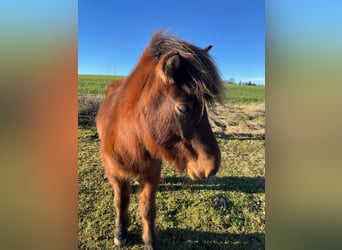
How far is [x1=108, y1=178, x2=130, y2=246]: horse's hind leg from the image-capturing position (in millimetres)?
2199

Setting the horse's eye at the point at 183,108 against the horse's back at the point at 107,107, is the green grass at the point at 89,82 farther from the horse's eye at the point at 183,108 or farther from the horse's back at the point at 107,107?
the horse's eye at the point at 183,108

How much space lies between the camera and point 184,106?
1.40m

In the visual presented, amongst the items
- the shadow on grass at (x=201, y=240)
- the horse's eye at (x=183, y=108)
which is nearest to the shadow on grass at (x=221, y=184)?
the shadow on grass at (x=201, y=240)

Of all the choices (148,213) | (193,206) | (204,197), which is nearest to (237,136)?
(204,197)

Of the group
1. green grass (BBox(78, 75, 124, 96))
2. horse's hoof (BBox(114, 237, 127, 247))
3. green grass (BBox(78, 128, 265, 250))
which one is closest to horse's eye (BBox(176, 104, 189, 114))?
green grass (BBox(78, 75, 124, 96))

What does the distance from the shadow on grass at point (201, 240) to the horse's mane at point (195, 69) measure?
152cm

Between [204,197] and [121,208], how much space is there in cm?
107

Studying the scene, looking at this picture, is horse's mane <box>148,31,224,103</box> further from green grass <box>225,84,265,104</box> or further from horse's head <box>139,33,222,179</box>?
green grass <box>225,84,265,104</box>

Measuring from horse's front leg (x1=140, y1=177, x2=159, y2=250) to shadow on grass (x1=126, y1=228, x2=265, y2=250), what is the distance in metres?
0.12

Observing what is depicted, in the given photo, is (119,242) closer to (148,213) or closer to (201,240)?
(148,213)

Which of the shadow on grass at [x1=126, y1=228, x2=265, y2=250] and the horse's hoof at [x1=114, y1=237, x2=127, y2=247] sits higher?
the horse's hoof at [x1=114, y1=237, x2=127, y2=247]
